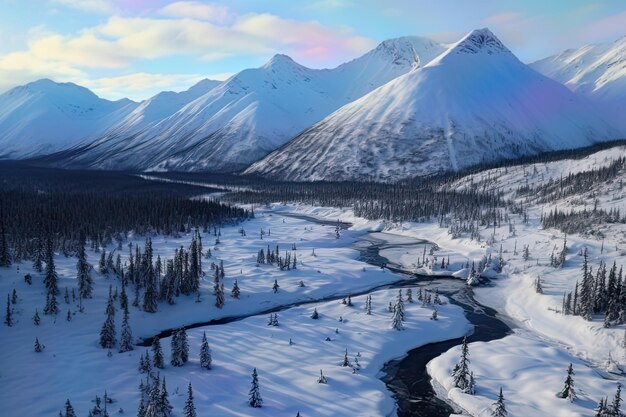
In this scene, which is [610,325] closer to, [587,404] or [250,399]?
[587,404]

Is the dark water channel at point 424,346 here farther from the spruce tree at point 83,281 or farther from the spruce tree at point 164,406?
the spruce tree at point 164,406

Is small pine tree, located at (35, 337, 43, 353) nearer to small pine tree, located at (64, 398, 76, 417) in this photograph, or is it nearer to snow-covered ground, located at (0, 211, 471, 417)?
snow-covered ground, located at (0, 211, 471, 417)

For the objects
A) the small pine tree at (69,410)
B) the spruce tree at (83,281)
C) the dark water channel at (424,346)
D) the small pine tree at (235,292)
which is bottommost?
the dark water channel at (424,346)

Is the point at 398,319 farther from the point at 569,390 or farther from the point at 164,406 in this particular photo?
the point at 164,406

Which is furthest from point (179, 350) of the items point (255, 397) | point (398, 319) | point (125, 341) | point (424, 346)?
point (424, 346)

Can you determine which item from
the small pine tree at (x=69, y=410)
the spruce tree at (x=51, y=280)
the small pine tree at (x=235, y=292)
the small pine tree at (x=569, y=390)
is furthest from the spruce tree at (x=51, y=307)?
the small pine tree at (x=569, y=390)

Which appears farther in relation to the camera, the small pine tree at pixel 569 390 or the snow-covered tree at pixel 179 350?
the snow-covered tree at pixel 179 350

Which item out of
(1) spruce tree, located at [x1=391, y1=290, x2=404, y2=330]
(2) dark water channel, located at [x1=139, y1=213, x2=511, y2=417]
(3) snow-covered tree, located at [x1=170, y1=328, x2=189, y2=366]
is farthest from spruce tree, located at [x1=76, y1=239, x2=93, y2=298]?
(1) spruce tree, located at [x1=391, y1=290, x2=404, y2=330]

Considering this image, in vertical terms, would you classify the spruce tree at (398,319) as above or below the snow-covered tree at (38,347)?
above
